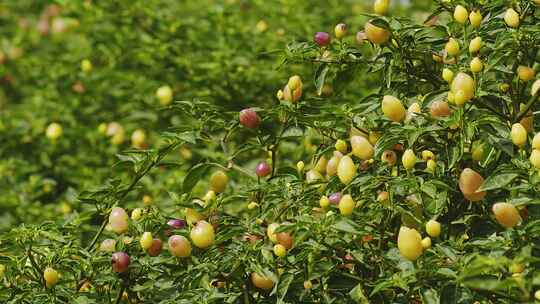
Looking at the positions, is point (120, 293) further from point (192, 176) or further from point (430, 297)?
point (430, 297)

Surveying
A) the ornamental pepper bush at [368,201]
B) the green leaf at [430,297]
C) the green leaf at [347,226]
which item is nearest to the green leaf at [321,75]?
the ornamental pepper bush at [368,201]

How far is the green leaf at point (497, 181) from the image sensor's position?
1.78 metres

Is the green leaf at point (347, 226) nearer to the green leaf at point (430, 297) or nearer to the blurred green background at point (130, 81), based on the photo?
the green leaf at point (430, 297)

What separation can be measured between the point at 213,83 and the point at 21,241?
1.70 m

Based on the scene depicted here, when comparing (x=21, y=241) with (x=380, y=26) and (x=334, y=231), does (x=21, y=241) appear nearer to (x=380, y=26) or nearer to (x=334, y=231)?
(x=334, y=231)

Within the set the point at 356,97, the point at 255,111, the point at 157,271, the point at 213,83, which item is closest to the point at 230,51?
the point at 213,83

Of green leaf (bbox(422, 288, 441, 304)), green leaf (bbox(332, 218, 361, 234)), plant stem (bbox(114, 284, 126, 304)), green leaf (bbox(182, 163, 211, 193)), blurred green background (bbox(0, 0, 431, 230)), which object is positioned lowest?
blurred green background (bbox(0, 0, 431, 230))

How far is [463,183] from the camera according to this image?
1838 mm

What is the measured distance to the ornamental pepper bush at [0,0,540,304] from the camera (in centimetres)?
180

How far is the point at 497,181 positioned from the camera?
1791 mm

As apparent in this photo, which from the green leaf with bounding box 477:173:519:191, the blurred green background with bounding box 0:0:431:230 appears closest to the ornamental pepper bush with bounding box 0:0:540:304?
the green leaf with bounding box 477:173:519:191

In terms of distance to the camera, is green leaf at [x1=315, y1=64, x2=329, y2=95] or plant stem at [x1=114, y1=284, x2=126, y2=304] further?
green leaf at [x1=315, y1=64, x2=329, y2=95]

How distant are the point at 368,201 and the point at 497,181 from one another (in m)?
0.28

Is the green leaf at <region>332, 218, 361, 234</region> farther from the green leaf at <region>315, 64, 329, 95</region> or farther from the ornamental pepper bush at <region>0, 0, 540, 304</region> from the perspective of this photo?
the green leaf at <region>315, 64, 329, 95</region>
